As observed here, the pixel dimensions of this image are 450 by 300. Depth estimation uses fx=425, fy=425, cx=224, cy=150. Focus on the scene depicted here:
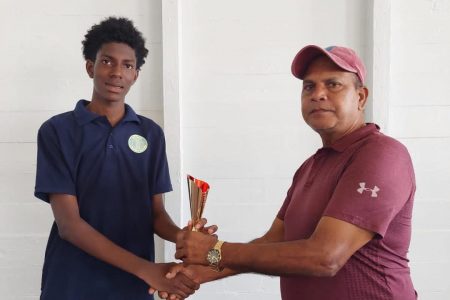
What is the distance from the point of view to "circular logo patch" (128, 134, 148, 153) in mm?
1564

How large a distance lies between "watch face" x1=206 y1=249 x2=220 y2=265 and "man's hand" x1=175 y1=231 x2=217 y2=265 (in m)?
0.02

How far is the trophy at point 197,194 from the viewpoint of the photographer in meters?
1.46

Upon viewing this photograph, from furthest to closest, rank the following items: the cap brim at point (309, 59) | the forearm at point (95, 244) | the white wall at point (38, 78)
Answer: the white wall at point (38, 78)
the forearm at point (95, 244)
the cap brim at point (309, 59)

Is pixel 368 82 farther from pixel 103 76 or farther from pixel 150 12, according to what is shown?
pixel 103 76

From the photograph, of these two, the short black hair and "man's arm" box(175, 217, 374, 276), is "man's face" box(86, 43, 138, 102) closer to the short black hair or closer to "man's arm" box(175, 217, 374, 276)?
the short black hair

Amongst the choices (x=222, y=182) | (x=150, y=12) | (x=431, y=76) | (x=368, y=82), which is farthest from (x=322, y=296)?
(x=150, y=12)

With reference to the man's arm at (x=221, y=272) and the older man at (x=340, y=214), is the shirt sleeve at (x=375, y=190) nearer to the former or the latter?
the older man at (x=340, y=214)

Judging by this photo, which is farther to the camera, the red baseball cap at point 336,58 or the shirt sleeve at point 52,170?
the shirt sleeve at point 52,170

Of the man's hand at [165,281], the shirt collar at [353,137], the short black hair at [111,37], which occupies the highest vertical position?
the short black hair at [111,37]

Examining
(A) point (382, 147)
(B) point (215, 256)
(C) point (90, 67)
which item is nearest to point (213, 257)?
(B) point (215, 256)

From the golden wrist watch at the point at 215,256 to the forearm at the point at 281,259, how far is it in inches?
0.8

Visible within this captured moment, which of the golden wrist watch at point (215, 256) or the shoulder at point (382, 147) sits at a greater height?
the shoulder at point (382, 147)

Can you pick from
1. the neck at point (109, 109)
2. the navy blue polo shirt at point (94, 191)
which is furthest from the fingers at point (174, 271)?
the neck at point (109, 109)

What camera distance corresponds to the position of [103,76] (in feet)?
4.99
